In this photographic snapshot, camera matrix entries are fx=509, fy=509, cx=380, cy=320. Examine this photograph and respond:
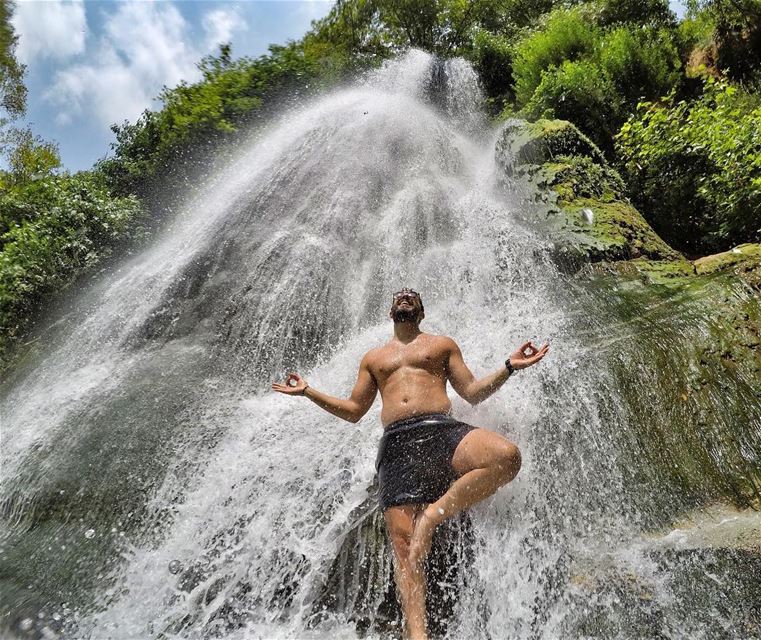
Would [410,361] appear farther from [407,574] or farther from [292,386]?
[407,574]

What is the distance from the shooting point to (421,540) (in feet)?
8.47

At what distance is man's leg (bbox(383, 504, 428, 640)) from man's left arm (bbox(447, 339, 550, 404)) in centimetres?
74

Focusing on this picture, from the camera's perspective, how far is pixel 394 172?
994 centimetres

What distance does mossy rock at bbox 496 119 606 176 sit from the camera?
25.1ft

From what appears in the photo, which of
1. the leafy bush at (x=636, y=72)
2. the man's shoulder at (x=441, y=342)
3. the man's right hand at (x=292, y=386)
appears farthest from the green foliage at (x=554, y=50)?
the man's right hand at (x=292, y=386)

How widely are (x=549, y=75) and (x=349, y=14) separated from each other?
431 inches

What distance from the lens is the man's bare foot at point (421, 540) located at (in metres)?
2.55

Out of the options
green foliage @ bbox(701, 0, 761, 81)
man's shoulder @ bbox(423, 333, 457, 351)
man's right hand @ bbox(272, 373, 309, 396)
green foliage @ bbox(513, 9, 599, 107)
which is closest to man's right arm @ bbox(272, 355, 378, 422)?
man's right hand @ bbox(272, 373, 309, 396)

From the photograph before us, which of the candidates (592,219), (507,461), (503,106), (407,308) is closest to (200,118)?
(503,106)

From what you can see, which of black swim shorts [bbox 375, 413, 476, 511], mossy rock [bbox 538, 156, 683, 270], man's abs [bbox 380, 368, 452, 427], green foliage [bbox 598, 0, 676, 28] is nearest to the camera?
black swim shorts [bbox 375, 413, 476, 511]

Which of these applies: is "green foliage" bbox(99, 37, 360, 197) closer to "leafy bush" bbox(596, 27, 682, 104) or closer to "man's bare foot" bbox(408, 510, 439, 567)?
"leafy bush" bbox(596, 27, 682, 104)

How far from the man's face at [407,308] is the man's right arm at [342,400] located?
38cm

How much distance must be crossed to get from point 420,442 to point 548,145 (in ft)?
20.6

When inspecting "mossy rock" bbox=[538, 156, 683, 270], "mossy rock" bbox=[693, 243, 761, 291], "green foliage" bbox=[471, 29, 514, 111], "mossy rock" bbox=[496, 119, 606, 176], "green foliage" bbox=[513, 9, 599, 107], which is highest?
"green foliage" bbox=[471, 29, 514, 111]
